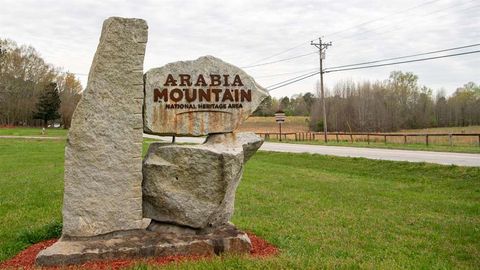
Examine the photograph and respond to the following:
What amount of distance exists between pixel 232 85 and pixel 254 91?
351 millimetres

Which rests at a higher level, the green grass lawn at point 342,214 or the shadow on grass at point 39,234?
the shadow on grass at point 39,234

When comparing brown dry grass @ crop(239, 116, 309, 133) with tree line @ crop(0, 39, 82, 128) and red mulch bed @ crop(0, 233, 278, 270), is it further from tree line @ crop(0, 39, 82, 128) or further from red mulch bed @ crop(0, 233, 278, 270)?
red mulch bed @ crop(0, 233, 278, 270)

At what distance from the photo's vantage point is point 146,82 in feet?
22.2

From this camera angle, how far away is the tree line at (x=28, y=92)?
69062mm

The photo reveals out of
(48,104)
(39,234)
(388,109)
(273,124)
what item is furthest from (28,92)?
(39,234)

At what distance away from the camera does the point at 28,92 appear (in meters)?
73.8

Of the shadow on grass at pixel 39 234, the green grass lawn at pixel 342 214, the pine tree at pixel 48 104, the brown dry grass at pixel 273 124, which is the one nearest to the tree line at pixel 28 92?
the pine tree at pixel 48 104

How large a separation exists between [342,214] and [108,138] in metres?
5.41

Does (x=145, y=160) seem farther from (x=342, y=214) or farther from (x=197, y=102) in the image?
(x=342, y=214)

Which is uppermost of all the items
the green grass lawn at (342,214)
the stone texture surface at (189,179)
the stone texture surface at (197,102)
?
the stone texture surface at (197,102)

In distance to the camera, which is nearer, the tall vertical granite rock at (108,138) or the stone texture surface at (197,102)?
the tall vertical granite rock at (108,138)

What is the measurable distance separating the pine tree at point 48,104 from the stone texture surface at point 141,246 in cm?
6694

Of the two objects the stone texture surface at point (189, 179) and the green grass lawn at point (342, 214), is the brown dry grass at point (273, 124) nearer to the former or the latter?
the green grass lawn at point (342, 214)

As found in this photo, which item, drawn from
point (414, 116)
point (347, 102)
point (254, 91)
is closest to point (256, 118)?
point (347, 102)
